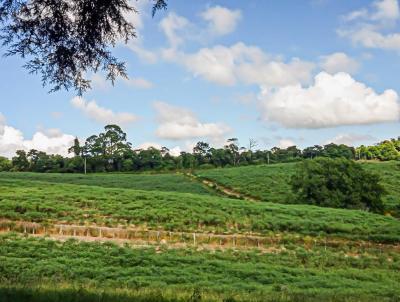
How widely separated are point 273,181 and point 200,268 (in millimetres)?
53930

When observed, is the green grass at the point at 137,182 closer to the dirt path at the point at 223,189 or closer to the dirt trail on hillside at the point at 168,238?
the dirt path at the point at 223,189

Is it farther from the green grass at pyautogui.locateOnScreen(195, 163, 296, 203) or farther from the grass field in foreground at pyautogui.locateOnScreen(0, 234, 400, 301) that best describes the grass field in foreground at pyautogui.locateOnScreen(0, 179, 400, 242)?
the green grass at pyautogui.locateOnScreen(195, 163, 296, 203)

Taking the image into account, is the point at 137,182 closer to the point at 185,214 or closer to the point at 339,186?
the point at 339,186

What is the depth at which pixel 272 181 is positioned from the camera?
72.2 meters

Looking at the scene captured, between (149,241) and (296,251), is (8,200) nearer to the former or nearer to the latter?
(149,241)

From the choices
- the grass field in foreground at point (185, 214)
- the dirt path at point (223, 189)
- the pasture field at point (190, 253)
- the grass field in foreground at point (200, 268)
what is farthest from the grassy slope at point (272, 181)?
the grass field in foreground at point (200, 268)

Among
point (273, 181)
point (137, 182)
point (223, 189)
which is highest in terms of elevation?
point (137, 182)

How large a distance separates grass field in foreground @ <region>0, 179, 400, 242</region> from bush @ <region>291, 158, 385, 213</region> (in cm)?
872

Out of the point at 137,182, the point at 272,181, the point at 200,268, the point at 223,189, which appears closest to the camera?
the point at 200,268

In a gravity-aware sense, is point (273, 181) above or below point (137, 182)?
below

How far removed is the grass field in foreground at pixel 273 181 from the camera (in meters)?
59.0

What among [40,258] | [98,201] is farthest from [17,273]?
[98,201]

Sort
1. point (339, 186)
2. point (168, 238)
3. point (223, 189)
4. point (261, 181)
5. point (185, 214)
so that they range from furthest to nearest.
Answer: point (261, 181), point (223, 189), point (339, 186), point (185, 214), point (168, 238)

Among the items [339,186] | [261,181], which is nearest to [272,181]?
[261,181]
